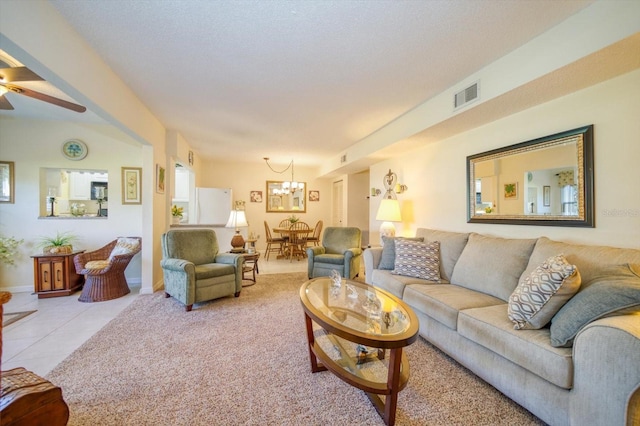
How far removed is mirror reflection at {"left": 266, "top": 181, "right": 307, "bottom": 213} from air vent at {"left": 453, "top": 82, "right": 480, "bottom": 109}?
4.96 m

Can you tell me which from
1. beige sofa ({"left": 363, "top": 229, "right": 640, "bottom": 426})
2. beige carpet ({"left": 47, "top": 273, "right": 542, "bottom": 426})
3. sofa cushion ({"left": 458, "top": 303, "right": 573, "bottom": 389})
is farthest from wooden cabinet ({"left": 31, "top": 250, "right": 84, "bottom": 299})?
sofa cushion ({"left": 458, "top": 303, "right": 573, "bottom": 389})

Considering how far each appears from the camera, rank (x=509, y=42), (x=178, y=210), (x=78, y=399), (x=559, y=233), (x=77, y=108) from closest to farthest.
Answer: (x=78, y=399) < (x=509, y=42) < (x=559, y=233) < (x=77, y=108) < (x=178, y=210)

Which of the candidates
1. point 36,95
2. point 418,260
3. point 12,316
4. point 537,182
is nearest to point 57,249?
point 12,316

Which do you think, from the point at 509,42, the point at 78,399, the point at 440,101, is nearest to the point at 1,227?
the point at 78,399

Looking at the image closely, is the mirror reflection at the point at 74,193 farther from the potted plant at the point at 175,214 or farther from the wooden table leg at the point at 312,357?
the wooden table leg at the point at 312,357

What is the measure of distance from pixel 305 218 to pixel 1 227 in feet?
18.6

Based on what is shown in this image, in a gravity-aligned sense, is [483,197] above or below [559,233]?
above

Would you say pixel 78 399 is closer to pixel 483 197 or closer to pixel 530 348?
pixel 530 348

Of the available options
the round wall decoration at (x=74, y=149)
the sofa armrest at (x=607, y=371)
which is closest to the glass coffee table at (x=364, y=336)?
the sofa armrest at (x=607, y=371)

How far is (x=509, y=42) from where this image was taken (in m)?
1.90

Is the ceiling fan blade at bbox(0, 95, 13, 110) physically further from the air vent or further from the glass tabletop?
the air vent

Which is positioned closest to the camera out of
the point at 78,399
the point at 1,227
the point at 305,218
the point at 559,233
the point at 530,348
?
the point at 530,348

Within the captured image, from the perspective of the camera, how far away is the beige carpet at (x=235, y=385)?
1.41m

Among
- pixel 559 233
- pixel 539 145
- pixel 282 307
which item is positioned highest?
pixel 539 145
